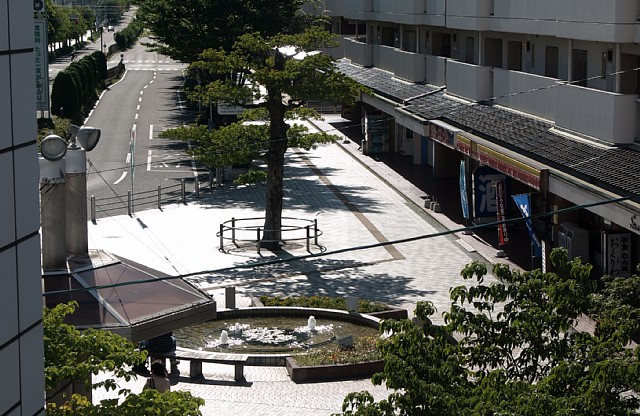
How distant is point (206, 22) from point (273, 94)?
2128 centimetres

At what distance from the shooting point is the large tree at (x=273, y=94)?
108ft

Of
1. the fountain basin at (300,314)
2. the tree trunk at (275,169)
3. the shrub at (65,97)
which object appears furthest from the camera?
the shrub at (65,97)

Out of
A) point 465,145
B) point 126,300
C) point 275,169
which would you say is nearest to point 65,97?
point 275,169

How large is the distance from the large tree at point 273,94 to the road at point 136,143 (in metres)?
6.04

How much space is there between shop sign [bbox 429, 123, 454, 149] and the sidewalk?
95.6 inches

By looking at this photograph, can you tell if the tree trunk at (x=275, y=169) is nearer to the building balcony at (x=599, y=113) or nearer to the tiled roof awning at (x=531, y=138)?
the tiled roof awning at (x=531, y=138)

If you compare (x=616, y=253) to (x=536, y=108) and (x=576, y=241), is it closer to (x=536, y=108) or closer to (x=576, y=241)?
(x=576, y=241)

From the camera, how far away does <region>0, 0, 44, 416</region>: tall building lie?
344 inches

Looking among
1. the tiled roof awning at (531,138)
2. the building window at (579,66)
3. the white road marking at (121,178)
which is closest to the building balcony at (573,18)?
the building window at (579,66)

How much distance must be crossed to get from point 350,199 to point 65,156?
71.3 feet

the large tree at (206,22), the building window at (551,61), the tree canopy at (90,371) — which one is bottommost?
the tree canopy at (90,371)

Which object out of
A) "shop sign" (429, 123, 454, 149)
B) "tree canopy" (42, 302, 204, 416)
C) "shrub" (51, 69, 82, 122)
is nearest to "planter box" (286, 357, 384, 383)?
"tree canopy" (42, 302, 204, 416)

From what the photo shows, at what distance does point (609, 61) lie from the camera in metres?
27.5

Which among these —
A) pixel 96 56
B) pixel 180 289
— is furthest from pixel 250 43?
pixel 96 56
